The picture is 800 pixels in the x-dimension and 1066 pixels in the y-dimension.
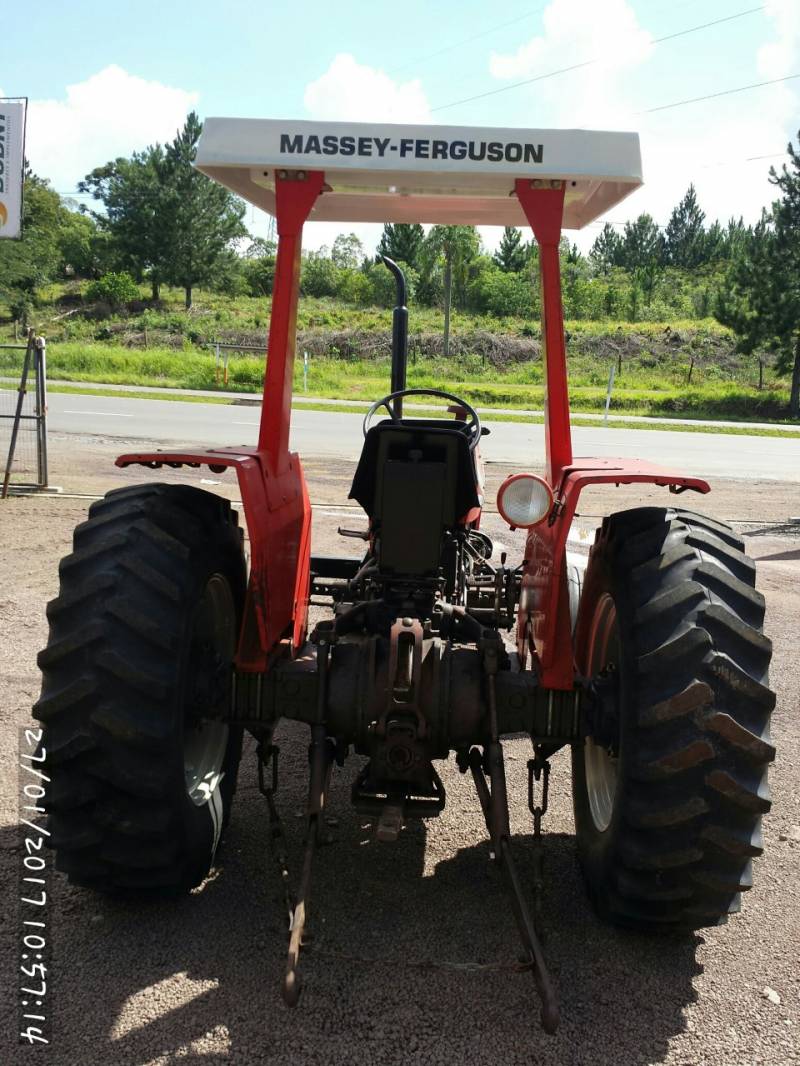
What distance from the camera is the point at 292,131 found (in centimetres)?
310

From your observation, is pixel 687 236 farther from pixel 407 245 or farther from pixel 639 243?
pixel 407 245

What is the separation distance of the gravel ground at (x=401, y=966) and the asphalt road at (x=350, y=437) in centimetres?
1227

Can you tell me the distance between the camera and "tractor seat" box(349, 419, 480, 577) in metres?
3.41

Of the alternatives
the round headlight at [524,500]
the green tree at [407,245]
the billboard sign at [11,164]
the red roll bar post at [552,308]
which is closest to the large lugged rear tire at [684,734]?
the round headlight at [524,500]

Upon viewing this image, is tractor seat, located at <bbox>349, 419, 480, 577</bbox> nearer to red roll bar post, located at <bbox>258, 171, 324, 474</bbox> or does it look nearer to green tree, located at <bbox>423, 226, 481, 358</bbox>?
red roll bar post, located at <bbox>258, 171, 324, 474</bbox>

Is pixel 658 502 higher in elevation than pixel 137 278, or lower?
lower

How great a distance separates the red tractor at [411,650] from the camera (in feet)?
8.89

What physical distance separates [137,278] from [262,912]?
218 feet

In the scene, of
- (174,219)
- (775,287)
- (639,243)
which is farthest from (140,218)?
(639,243)

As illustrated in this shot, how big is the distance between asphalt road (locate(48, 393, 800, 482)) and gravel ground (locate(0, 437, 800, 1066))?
1227 centimetres

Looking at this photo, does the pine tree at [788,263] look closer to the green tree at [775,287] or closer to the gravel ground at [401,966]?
the green tree at [775,287]

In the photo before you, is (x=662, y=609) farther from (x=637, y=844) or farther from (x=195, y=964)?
(x=195, y=964)

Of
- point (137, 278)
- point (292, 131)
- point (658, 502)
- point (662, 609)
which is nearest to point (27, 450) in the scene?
point (658, 502)

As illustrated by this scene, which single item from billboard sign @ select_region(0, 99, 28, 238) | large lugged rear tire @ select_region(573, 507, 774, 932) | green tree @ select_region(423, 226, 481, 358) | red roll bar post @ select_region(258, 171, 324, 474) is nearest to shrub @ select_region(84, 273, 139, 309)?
green tree @ select_region(423, 226, 481, 358)
